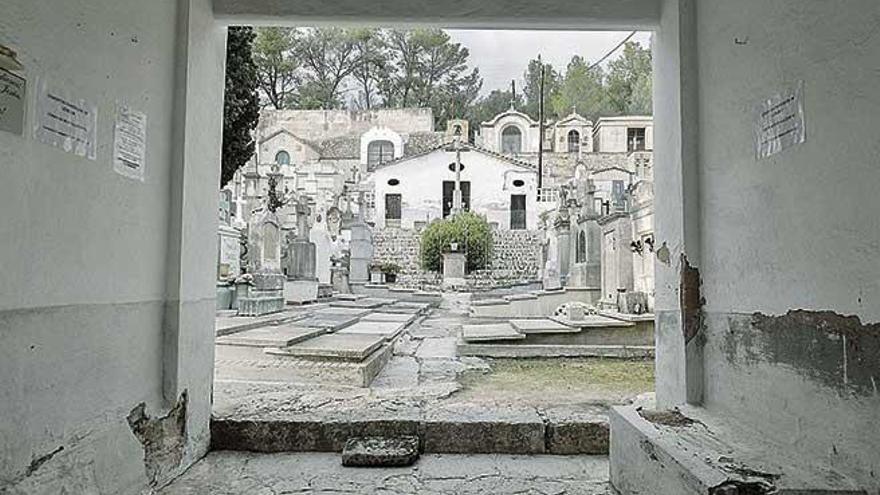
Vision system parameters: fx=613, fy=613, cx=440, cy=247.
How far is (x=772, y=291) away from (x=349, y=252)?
67.3 ft

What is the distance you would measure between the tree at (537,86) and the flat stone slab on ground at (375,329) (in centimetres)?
4725

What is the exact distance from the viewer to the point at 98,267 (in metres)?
2.25

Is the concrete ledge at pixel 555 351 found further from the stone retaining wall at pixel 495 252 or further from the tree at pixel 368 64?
the tree at pixel 368 64

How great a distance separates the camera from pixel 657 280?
3264 millimetres

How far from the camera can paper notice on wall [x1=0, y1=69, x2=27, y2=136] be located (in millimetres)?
1740

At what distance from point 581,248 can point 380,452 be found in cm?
1188

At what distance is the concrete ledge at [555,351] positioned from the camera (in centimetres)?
711

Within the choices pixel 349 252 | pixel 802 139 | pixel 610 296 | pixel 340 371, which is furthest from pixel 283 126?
pixel 802 139

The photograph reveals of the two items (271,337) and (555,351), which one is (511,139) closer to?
(555,351)

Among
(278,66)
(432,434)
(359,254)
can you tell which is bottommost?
(432,434)

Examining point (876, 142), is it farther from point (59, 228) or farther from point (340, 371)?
point (340, 371)

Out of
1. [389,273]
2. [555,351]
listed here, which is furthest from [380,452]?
[389,273]

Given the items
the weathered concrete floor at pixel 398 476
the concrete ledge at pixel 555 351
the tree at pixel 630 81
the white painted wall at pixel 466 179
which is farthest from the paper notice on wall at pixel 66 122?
the tree at pixel 630 81

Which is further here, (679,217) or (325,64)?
(325,64)
